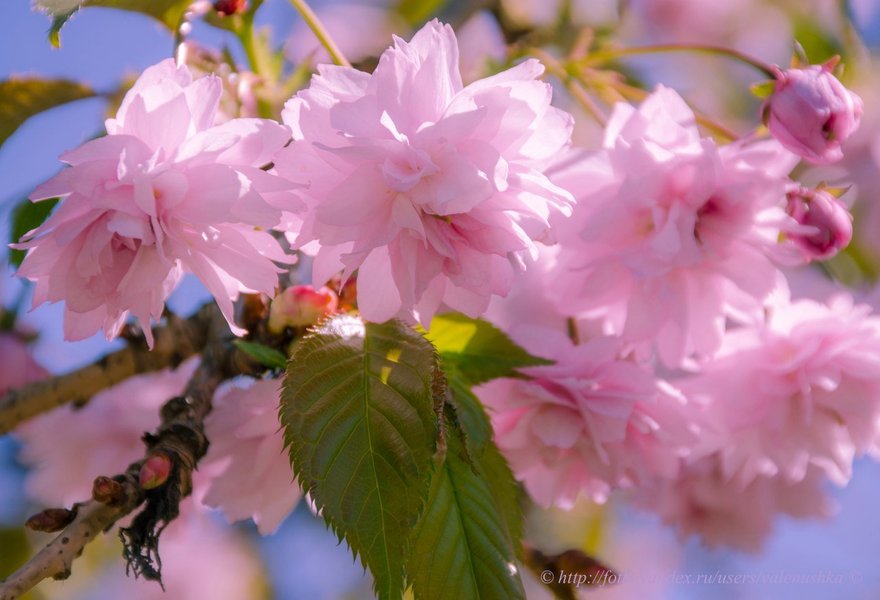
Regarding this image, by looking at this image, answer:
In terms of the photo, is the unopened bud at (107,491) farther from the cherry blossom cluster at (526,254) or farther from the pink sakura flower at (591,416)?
the pink sakura flower at (591,416)

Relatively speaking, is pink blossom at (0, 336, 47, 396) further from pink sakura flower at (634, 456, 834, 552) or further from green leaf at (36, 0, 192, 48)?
pink sakura flower at (634, 456, 834, 552)

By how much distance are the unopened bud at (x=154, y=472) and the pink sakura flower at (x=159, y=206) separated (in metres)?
0.10

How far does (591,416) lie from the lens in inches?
34.0

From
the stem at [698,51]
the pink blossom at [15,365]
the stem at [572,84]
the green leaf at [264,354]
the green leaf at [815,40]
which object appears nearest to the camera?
the green leaf at [264,354]

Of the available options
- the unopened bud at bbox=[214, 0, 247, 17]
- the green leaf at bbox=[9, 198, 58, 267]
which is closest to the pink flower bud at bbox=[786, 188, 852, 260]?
the unopened bud at bbox=[214, 0, 247, 17]

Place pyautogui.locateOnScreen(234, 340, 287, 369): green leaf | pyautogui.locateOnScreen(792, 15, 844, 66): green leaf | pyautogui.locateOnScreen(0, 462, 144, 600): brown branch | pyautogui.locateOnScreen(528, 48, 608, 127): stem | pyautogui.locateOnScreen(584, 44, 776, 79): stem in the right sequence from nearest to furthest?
pyautogui.locateOnScreen(0, 462, 144, 600): brown branch
pyautogui.locateOnScreen(234, 340, 287, 369): green leaf
pyautogui.locateOnScreen(584, 44, 776, 79): stem
pyautogui.locateOnScreen(528, 48, 608, 127): stem
pyautogui.locateOnScreen(792, 15, 844, 66): green leaf

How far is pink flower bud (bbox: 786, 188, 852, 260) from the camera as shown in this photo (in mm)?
789

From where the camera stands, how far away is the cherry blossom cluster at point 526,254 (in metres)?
0.62

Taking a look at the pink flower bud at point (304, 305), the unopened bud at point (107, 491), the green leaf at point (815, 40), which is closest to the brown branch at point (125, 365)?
the pink flower bud at point (304, 305)

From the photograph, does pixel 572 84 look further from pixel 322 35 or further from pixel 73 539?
pixel 73 539

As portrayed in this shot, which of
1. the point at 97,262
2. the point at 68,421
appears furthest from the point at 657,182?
the point at 68,421

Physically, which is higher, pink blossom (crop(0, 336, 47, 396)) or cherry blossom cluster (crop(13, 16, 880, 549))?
cherry blossom cluster (crop(13, 16, 880, 549))

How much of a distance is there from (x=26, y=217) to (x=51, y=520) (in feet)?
1.11

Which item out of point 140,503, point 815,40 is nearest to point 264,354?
point 140,503
